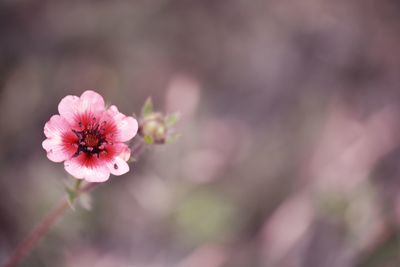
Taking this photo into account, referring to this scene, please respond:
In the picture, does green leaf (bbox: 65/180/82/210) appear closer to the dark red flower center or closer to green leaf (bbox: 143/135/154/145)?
the dark red flower center

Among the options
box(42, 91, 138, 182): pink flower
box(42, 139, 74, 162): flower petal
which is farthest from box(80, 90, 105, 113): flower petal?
box(42, 139, 74, 162): flower petal

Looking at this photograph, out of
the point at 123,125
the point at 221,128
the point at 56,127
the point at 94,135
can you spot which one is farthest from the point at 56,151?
the point at 221,128

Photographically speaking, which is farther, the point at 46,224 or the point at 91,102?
the point at 46,224

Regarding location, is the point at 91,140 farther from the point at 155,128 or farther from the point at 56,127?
the point at 155,128

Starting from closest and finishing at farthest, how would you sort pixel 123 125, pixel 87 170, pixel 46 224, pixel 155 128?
1. pixel 87 170
2. pixel 123 125
3. pixel 155 128
4. pixel 46 224

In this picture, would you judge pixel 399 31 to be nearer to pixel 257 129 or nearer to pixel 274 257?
pixel 257 129

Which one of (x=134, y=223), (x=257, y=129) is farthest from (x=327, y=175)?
(x=134, y=223)
